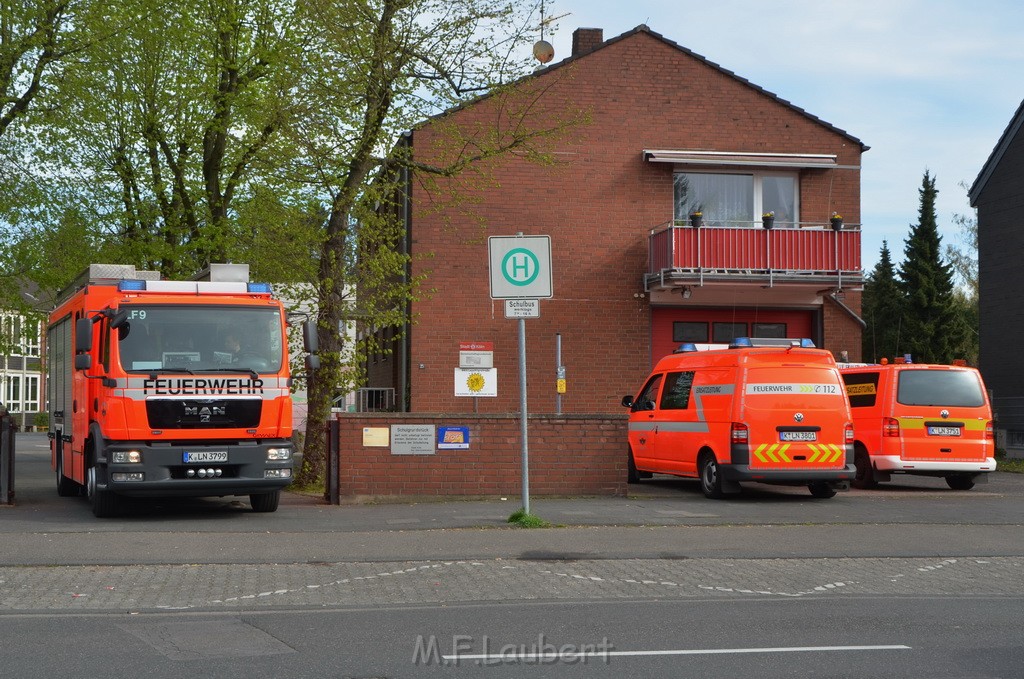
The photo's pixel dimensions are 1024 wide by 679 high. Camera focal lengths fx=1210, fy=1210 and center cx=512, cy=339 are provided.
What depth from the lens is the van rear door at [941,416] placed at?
18828 millimetres

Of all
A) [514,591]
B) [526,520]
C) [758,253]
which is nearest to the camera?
[514,591]

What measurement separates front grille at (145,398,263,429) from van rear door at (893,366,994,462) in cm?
1030


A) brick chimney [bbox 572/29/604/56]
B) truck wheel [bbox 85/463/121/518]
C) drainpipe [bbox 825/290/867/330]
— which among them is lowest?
truck wheel [bbox 85/463/121/518]

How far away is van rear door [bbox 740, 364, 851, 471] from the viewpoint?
16.4 metres

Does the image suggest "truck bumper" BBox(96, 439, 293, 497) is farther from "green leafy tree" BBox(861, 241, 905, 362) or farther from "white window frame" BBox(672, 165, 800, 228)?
"green leafy tree" BBox(861, 241, 905, 362)

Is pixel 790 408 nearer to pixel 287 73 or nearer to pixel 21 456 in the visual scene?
pixel 287 73

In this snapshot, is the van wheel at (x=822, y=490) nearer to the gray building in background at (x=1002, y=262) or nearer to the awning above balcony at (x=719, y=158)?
the awning above balcony at (x=719, y=158)

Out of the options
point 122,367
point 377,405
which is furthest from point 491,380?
point 122,367

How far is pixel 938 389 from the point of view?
19.0 meters

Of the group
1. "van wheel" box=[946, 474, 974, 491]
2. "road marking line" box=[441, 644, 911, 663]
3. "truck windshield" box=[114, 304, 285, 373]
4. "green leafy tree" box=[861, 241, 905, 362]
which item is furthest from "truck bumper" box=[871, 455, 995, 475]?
"green leafy tree" box=[861, 241, 905, 362]

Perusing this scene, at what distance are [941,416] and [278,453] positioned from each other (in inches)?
416

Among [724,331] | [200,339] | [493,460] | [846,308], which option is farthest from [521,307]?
[846,308]

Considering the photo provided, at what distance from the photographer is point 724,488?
16641 millimetres

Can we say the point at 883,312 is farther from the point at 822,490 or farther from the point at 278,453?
the point at 278,453
